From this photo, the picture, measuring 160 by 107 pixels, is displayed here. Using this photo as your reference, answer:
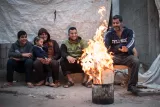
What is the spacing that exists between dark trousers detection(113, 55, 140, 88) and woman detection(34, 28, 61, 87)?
1.64m

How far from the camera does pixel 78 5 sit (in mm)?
8250

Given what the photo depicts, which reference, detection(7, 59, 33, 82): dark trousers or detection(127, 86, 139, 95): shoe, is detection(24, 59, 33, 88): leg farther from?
detection(127, 86, 139, 95): shoe

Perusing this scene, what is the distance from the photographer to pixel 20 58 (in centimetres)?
752

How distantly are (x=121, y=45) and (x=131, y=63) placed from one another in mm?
590

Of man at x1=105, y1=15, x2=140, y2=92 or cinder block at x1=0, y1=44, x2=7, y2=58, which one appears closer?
man at x1=105, y1=15, x2=140, y2=92

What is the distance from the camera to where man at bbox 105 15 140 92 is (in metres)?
6.54

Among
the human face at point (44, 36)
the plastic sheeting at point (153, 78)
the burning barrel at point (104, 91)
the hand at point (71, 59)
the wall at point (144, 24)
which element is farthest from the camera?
the wall at point (144, 24)

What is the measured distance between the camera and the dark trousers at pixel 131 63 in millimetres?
6410

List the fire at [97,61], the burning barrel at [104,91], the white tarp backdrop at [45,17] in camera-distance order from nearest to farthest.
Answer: the burning barrel at [104,91] < the fire at [97,61] < the white tarp backdrop at [45,17]

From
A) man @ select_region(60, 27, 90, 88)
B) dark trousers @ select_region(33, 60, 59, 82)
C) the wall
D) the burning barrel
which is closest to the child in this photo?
dark trousers @ select_region(33, 60, 59, 82)

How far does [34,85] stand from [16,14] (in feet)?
7.09

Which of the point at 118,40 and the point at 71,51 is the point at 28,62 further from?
the point at 118,40

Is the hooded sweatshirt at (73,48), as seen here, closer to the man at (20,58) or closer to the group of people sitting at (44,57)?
the group of people sitting at (44,57)

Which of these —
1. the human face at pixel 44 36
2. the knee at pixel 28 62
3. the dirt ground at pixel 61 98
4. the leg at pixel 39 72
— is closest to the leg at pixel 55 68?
the leg at pixel 39 72
